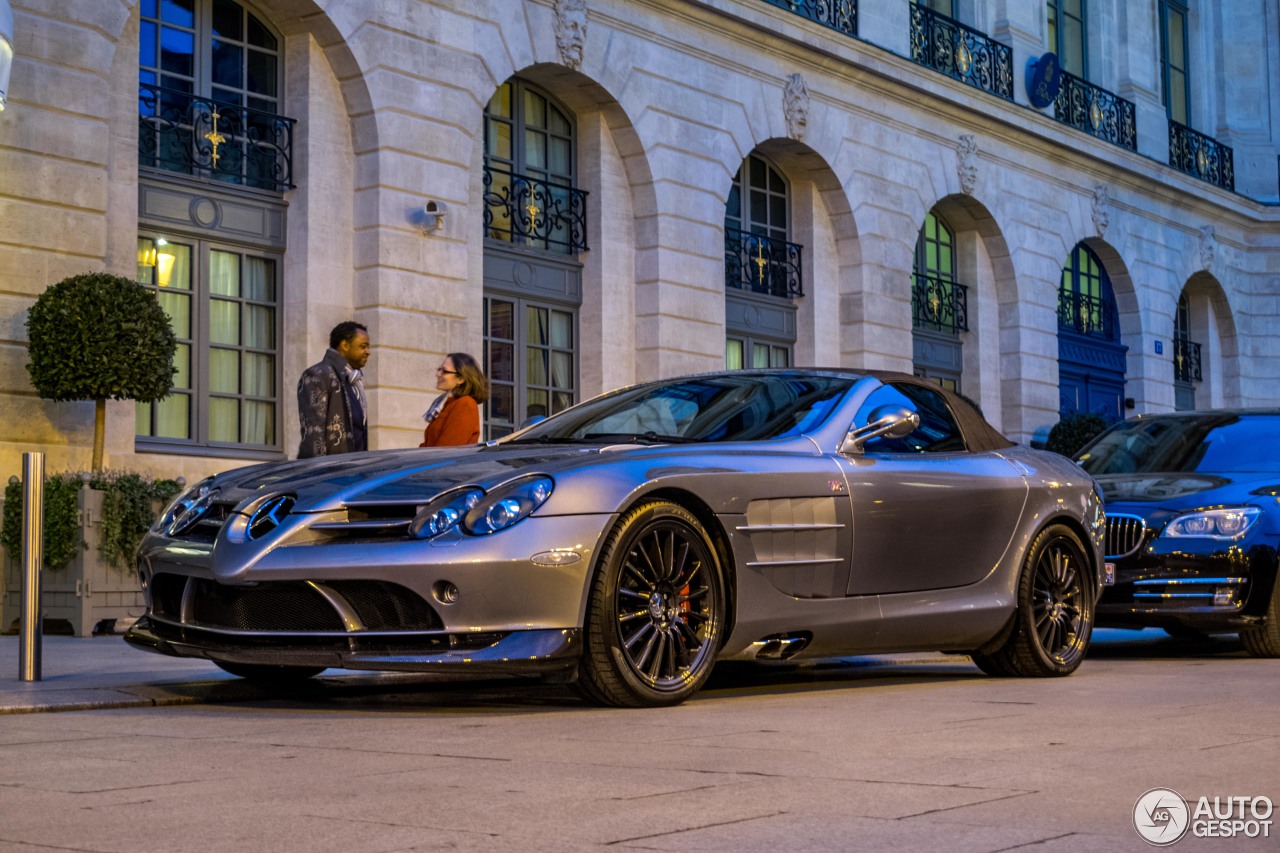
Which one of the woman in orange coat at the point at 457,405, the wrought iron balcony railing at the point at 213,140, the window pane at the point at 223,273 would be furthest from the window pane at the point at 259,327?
the woman in orange coat at the point at 457,405

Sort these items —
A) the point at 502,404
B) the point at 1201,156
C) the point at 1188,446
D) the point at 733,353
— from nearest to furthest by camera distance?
the point at 1188,446
the point at 502,404
the point at 733,353
the point at 1201,156

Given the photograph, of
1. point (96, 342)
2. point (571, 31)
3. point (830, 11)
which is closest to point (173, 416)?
point (96, 342)

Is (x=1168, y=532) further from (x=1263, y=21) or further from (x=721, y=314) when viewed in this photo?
(x=1263, y=21)

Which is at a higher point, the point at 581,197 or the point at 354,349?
the point at 581,197

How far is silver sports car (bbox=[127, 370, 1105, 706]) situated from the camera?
614cm

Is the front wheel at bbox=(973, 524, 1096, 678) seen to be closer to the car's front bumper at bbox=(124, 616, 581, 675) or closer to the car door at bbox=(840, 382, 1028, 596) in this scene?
the car door at bbox=(840, 382, 1028, 596)

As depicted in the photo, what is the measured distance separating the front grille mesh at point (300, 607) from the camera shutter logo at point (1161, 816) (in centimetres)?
264

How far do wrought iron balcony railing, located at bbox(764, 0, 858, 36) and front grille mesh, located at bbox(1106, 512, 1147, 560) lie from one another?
42.3 feet

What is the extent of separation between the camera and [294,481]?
6566 millimetres

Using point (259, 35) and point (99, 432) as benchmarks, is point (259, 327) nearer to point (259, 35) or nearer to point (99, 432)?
point (259, 35)

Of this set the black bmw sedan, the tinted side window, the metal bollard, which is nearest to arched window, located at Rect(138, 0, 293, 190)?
the metal bollard

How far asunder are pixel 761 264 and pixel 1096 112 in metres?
9.35

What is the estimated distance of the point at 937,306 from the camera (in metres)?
25.6

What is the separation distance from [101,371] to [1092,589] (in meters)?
7.31
